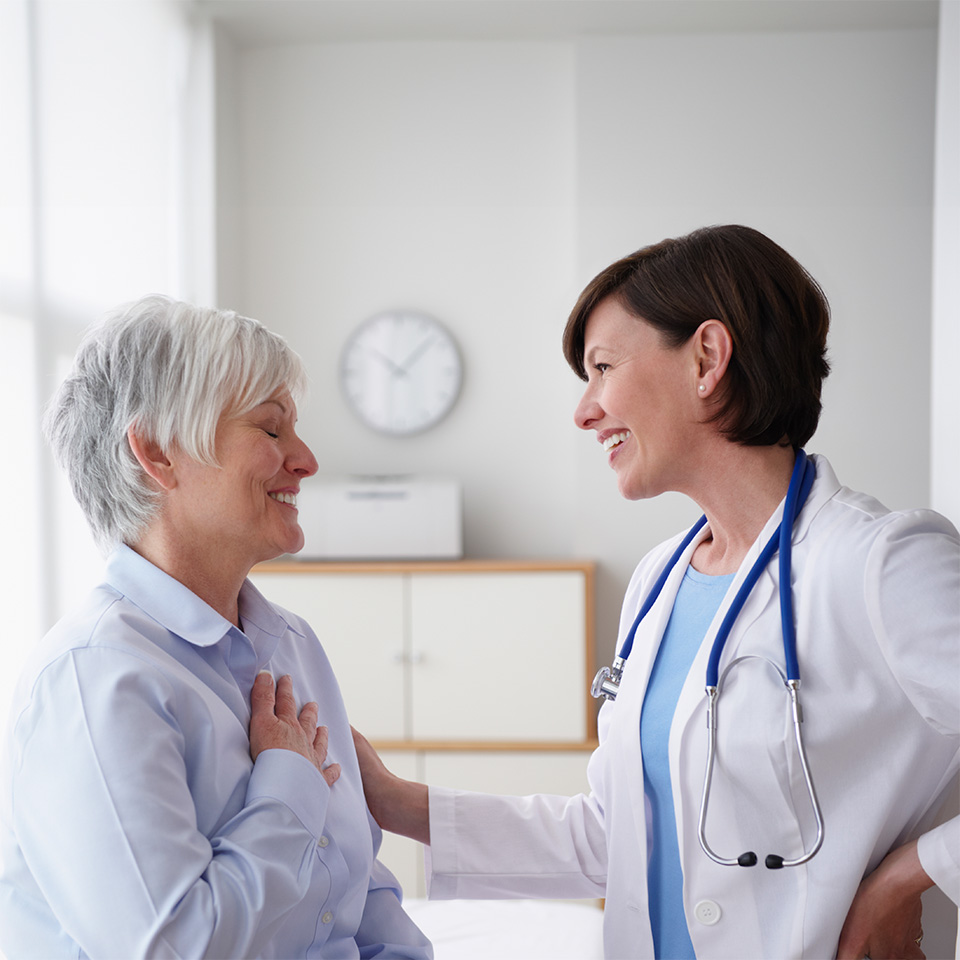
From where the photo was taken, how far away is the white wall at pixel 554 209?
11.1 feet

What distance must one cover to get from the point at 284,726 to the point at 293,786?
10 cm

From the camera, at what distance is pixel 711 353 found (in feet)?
4.34

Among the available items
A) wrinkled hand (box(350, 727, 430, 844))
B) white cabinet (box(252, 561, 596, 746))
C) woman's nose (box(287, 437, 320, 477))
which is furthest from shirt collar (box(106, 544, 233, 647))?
white cabinet (box(252, 561, 596, 746))

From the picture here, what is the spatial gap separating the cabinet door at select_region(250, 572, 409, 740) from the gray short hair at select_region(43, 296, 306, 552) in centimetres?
193

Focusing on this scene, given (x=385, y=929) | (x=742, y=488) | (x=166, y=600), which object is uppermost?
(x=742, y=488)

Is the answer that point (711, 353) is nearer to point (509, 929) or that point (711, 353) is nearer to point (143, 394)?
point (143, 394)

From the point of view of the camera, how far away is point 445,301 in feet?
12.0

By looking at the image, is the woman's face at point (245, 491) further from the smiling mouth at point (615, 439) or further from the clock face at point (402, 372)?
the clock face at point (402, 372)

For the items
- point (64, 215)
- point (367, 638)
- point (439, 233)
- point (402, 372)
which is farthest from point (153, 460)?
point (439, 233)

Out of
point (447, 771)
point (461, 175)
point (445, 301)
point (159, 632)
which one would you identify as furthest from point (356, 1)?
point (159, 632)

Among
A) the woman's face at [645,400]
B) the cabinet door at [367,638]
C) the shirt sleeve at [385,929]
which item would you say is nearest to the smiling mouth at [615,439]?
the woman's face at [645,400]

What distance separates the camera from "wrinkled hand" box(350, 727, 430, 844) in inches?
57.7

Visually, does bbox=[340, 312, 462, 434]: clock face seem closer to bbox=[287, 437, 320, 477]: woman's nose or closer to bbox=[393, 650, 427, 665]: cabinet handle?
bbox=[393, 650, 427, 665]: cabinet handle

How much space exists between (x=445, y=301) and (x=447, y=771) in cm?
179
